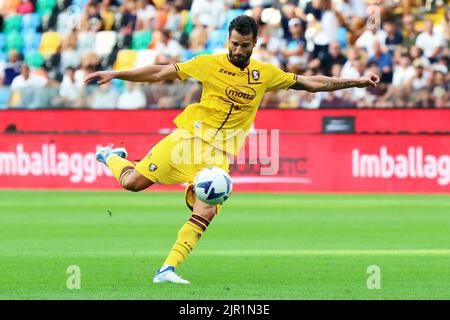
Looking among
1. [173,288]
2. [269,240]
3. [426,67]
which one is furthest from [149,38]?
[173,288]

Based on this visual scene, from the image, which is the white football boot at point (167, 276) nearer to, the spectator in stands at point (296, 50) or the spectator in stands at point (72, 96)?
the spectator in stands at point (72, 96)

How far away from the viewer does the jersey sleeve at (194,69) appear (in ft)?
36.0

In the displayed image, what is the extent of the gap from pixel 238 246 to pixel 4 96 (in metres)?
12.2

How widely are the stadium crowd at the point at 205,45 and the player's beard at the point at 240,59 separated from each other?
12.5 meters

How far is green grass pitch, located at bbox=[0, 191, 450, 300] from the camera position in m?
10.2

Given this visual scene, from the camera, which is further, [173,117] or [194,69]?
[173,117]

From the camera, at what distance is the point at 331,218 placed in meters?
17.8

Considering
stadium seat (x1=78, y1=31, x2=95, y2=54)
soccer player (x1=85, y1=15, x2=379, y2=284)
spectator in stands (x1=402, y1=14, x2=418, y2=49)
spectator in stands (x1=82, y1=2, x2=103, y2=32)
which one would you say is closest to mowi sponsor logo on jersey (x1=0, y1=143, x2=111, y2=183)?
stadium seat (x1=78, y1=31, x2=95, y2=54)

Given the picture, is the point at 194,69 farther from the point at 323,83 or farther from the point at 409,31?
the point at 409,31

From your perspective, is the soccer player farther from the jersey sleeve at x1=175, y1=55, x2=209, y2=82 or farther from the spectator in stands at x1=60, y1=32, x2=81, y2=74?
the spectator in stands at x1=60, y1=32, x2=81, y2=74

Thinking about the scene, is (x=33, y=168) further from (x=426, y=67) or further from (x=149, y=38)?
(x=426, y=67)

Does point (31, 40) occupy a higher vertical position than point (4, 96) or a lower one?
higher

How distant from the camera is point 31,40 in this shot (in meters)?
27.9

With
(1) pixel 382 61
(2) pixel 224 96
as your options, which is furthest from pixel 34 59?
(2) pixel 224 96
